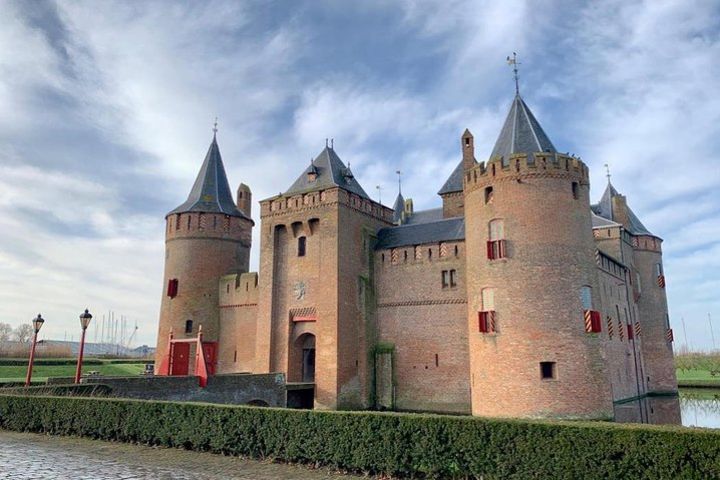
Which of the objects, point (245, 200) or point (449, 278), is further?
point (245, 200)

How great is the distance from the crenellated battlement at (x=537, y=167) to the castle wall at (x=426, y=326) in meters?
4.63

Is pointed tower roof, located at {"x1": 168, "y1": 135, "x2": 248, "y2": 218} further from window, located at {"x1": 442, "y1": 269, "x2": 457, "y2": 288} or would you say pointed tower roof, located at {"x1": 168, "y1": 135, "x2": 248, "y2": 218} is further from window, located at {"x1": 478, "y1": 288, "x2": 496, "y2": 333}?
window, located at {"x1": 478, "y1": 288, "x2": 496, "y2": 333}

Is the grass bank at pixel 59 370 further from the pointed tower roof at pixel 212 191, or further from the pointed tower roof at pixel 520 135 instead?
the pointed tower roof at pixel 520 135

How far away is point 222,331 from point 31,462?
1914cm

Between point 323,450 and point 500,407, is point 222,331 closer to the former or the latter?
point 500,407

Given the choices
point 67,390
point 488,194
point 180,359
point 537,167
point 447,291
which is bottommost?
point 67,390

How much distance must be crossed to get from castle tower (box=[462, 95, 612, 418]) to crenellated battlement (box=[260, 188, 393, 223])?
691cm

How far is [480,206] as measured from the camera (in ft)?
68.5

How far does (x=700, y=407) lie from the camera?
27234 millimetres

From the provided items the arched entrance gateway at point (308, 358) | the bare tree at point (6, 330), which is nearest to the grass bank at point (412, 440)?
the arched entrance gateway at point (308, 358)

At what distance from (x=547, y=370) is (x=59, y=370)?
2912 cm

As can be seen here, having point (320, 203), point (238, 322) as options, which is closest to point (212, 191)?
point (238, 322)

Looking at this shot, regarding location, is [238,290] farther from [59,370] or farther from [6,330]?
[6,330]

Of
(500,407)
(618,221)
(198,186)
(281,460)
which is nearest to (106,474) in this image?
(281,460)
